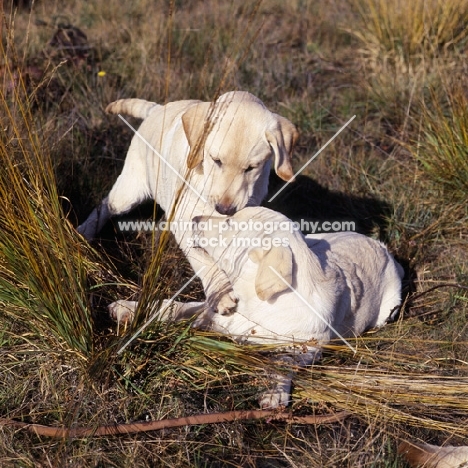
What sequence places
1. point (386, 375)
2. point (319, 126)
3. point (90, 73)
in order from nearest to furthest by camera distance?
point (386, 375) < point (319, 126) < point (90, 73)

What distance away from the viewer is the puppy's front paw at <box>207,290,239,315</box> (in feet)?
10.9

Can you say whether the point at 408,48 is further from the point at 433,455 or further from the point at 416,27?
the point at 433,455

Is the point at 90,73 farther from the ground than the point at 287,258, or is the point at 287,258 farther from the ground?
the point at 287,258

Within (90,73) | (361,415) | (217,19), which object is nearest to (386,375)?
(361,415)

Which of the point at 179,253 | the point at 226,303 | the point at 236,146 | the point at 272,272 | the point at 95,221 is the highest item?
the point at 236,146

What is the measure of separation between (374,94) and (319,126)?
59 cm

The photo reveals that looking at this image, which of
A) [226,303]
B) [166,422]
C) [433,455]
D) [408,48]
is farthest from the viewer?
[408,48]

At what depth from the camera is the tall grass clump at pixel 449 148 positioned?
4652mm

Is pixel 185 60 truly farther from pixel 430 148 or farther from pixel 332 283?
pixel 332 283

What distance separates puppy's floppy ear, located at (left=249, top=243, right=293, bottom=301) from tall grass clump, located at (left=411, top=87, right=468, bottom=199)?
2.10 meters

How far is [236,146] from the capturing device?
3760 millimetres

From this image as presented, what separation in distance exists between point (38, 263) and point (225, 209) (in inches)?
38.2

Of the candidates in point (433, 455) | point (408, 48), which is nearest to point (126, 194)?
point (433, 455)

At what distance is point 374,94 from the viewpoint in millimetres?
5832
